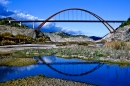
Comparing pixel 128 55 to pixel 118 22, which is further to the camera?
pixel 118 22

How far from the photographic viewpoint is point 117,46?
42.3m

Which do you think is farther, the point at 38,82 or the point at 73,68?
the point at 73,68

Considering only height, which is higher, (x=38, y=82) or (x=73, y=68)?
(x=38, y=82)

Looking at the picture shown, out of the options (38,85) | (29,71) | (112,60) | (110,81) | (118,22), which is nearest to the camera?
(38,85)

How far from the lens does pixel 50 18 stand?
97.6 meters

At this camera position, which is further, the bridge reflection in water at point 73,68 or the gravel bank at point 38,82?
the bridge reflection in water at point 73,68

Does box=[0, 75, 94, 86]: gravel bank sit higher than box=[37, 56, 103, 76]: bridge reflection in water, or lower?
higher

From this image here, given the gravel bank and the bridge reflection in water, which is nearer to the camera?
the gravel bank

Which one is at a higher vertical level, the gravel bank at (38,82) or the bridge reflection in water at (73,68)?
the gravel bank at (38,82)

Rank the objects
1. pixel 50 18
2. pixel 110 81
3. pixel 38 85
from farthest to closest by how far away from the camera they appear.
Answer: pixel 50 18
pixel 110 81
pixel 38 85

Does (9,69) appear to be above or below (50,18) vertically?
below

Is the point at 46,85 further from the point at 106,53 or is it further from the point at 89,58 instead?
the point at 106,53

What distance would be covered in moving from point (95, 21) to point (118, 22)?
15.3 m

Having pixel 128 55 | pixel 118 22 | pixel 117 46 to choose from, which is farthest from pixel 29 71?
pixel 118 22
